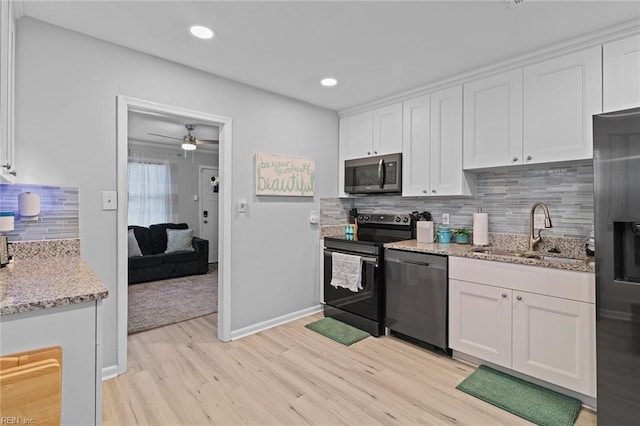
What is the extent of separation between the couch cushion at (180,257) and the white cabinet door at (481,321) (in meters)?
4.29

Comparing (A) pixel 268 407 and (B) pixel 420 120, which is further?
(B) pixel 420 120

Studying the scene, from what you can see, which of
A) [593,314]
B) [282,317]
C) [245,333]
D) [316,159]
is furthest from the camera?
[316,159]

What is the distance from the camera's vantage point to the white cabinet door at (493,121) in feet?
8.09

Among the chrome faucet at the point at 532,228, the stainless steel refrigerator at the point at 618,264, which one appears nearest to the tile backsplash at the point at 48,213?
the stainless steel refrigerator at the point at 618,264

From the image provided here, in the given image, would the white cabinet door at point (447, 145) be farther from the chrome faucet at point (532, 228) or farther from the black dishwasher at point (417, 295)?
the black dishwasher at point (417, 295)

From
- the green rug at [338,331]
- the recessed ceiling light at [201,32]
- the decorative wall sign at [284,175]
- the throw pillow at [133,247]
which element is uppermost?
the recessed ceiling light at [201,32]

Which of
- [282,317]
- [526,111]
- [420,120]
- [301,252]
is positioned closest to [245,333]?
[282,317]

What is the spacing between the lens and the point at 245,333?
302 cm

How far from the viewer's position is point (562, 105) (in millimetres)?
2248

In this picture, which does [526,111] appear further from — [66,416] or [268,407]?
[66,416]

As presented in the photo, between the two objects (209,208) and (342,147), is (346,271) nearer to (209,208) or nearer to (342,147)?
(342,147)

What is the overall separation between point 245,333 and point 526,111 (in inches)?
118

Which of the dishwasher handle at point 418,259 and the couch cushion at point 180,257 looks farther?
the couch cushion at point 180,257

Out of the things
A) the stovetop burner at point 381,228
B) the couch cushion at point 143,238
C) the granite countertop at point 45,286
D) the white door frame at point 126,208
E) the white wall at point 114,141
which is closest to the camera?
the granite countertop at point 45,286
